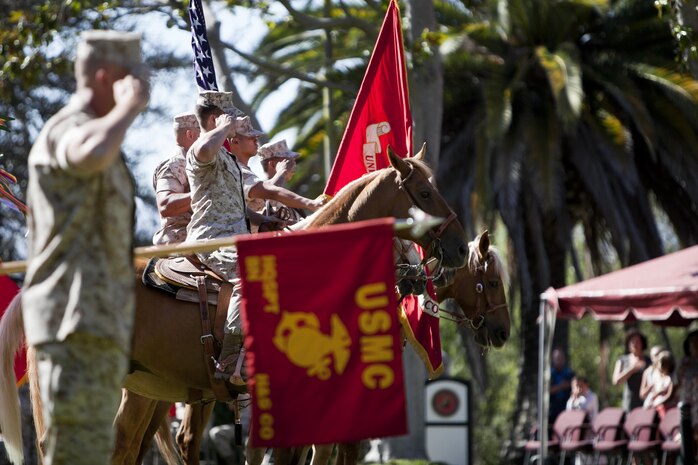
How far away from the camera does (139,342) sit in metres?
8.13

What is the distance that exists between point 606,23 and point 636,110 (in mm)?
2418

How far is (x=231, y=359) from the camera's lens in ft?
26.3

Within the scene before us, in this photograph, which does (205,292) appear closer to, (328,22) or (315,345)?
(315,345)

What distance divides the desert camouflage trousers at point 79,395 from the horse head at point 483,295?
608 centimetres

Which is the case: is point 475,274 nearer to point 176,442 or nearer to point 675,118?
point 176,442

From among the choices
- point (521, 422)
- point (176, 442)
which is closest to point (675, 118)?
point (521, 422)

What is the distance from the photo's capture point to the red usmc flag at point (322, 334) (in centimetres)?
526

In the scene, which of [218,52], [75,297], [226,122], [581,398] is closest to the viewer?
[75,297]

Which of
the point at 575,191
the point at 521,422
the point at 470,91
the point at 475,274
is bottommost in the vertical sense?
the point at 521,422

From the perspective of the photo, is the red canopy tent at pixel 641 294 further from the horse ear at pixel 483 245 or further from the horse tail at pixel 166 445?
the horse tail at pixel 166 445

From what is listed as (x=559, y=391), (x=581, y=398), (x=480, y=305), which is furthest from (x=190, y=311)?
(x=559, y=391)

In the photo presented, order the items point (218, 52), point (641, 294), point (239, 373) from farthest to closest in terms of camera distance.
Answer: point (218, 52) → point (641, 294) → point (239, 373)

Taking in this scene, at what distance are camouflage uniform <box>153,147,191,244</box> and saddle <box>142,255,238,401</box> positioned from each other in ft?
2.77

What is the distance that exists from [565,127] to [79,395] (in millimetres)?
14387
